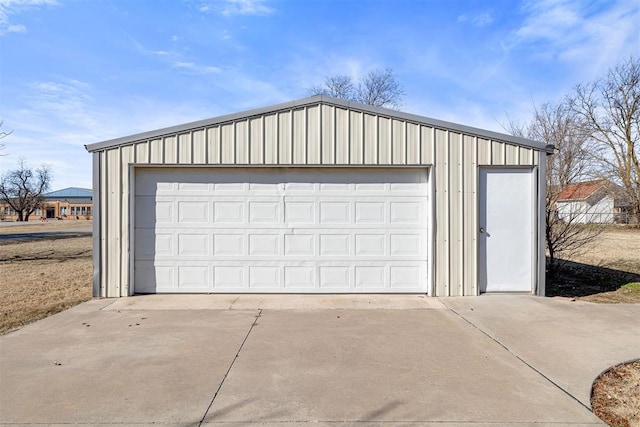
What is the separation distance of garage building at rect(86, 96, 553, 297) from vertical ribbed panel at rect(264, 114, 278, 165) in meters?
0.02

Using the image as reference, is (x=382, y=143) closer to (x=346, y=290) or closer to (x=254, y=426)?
(x=346, y=290)

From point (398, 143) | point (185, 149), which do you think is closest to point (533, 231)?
point (398, 143)

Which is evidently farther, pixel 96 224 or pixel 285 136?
pixel 285 136

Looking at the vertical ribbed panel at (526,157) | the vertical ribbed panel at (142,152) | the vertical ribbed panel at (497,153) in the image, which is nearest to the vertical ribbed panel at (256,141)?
the vertical ribbed panel at (142,152)

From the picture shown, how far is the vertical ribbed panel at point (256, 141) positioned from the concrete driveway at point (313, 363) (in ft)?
8.46

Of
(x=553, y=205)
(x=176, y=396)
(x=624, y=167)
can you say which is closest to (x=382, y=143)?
(x=553, y=205)

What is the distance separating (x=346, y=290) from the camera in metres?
6.88

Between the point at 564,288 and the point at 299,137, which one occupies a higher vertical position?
the point at 299,137

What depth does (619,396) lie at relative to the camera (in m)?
3.15

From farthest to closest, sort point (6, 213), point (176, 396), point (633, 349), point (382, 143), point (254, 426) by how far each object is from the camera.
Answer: point (6, 213) < point (382, 143) < point (633, 349) < point (176, 396) < point (254, 426)

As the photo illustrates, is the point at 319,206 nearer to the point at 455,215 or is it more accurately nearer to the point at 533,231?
the point at 455,215

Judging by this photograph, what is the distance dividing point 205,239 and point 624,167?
33281 millimetres

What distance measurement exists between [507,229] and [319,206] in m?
3.40

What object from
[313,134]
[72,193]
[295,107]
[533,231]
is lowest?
[533,231]
